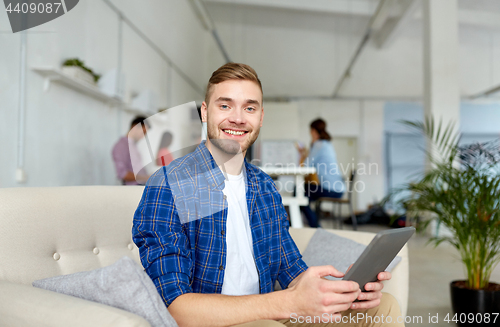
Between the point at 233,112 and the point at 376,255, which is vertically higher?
the point at 233,112

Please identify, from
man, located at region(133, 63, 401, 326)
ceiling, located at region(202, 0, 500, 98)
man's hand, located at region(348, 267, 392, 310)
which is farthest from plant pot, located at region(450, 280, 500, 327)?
ceiling, located at region(202, 0, 500, 98)

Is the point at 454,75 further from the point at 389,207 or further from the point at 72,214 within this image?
the point at 72,214

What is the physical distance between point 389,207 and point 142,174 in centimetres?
826

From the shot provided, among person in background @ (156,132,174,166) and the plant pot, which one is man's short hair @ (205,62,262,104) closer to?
person in background @ (156,132,174,166)

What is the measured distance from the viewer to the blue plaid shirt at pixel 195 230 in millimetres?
854

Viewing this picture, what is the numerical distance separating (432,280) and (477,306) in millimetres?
1287

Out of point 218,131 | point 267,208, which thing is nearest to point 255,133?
point 218,131

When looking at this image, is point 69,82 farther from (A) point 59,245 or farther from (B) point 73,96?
(A) point 59,245

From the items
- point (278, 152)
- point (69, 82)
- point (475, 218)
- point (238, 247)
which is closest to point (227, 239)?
point (238, 247)

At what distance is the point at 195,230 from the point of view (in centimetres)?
97

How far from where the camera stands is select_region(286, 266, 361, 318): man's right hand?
79cm

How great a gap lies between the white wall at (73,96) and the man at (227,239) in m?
2.36

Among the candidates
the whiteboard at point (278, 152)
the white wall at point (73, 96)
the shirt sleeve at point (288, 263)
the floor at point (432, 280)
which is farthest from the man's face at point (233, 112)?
the whiteboard at point (278, 152)

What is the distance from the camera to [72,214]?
118cm
